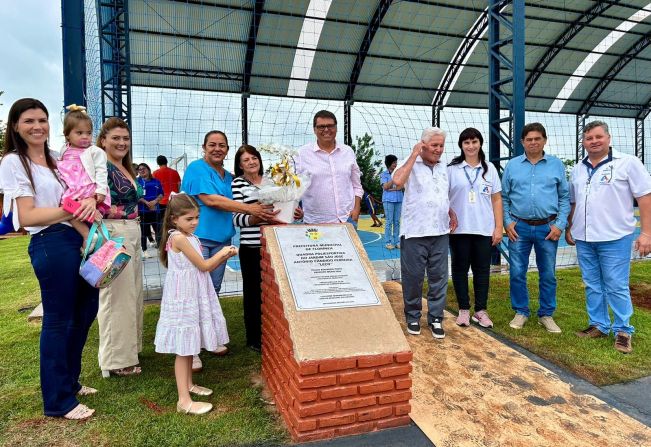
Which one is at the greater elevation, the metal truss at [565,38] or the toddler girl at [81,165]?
the metal truss at [565,38]

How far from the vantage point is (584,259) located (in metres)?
3.55

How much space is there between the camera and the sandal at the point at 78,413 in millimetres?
2273

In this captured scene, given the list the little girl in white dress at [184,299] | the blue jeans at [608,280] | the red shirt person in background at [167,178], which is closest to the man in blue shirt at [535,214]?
the blue jeans at [608,280]

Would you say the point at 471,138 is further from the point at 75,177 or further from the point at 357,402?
the point at 75,177

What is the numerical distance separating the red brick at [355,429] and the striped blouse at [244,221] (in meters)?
1.47

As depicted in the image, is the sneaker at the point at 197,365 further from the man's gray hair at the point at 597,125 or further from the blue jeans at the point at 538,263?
the man's gray hair at the point at 597,125

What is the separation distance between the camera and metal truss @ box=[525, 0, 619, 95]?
14070mm

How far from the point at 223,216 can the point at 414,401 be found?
5.78ft

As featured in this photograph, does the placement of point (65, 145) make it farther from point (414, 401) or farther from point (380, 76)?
point (380, 76)

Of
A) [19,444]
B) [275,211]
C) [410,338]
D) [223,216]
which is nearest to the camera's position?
[19,444]

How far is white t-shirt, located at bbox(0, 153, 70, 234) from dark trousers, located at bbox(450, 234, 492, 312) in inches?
116

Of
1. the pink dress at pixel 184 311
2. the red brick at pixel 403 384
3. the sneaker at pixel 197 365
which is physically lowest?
the sneaker at pixel 197 365

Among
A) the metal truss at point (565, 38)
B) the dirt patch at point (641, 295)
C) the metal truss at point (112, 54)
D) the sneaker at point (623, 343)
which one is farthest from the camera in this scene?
the metal truss at point (565, 38)

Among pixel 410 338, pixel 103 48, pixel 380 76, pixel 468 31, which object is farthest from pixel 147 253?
pixel 468 31
